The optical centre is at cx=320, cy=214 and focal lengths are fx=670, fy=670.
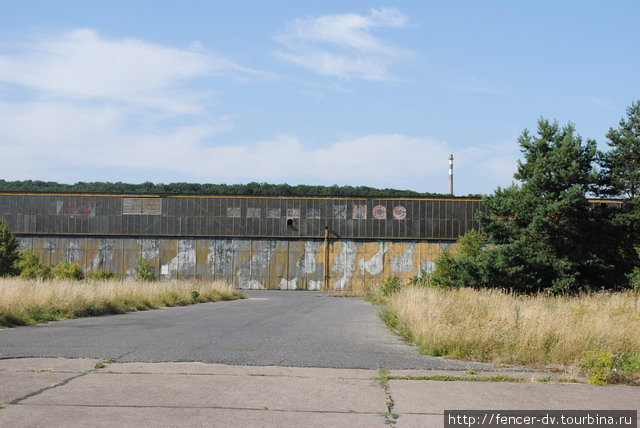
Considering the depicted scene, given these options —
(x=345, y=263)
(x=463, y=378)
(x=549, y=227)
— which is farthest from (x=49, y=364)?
(x=345, y=263)

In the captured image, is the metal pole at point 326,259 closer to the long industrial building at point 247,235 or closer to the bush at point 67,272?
the long industrial building at point 247,235

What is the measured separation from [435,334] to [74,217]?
148 feet

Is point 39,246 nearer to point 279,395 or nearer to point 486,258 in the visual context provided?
point 486,258

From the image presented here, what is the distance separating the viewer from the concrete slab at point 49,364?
8742 mm

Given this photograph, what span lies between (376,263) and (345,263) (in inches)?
93.3

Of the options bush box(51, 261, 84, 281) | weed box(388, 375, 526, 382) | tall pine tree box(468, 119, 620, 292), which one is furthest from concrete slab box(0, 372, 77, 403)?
bush box(51, 261, 84, 281)

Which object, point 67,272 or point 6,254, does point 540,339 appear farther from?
point 67,272

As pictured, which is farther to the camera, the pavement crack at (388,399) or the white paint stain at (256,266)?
the white paint stain at (256,266)

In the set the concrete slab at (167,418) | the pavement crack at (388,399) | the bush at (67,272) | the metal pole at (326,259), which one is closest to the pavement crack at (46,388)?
the concrete slab at (167,418)

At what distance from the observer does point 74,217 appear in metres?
51.4

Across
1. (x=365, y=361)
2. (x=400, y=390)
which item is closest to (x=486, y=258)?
(x=365, y=361)

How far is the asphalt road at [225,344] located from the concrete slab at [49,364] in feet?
1.13

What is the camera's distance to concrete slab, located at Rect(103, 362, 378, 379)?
8672 millimetres

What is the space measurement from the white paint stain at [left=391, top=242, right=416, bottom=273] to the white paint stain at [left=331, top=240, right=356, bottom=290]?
3.05m
